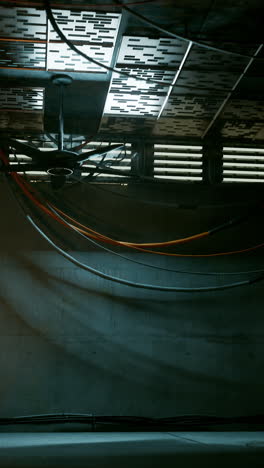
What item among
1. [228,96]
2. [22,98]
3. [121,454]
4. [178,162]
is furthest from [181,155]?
[121,454]

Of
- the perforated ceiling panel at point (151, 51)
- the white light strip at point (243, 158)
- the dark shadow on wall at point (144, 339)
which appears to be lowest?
the dark shadow on wall at point (144, 339)

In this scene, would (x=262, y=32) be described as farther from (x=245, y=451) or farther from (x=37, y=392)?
(x=37, y=392)

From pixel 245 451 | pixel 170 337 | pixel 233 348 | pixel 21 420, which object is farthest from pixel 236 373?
pixel 21 420

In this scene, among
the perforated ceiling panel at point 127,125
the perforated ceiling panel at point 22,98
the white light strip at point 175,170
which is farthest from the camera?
the white light strip at point 175,170

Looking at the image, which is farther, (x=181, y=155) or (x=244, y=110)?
(x=181, y=155)

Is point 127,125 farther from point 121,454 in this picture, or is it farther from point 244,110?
point 121,454

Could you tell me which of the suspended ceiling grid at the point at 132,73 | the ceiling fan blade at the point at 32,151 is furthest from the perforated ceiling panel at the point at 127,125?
the ceiling fan blade at the point at 32,151

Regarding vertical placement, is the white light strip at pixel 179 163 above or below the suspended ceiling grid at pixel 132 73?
below

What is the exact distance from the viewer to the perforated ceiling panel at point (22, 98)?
3.16 metres

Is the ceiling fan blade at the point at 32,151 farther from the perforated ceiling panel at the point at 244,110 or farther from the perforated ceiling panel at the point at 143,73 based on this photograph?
the perforated ceiling panel at the point at 244,110

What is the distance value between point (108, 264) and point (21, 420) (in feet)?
4.31

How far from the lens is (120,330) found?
138 inches

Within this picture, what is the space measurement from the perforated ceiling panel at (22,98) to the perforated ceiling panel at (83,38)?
0.32 m

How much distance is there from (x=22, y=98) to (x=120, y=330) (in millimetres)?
1886
